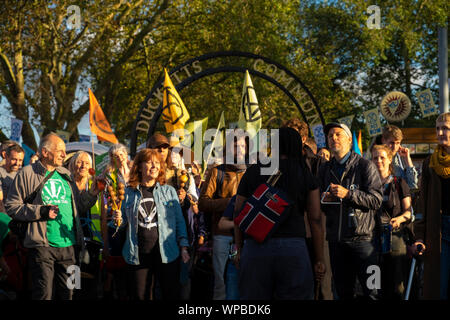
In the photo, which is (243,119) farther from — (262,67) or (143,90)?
(143,90)

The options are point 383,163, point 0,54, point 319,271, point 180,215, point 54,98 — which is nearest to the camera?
point 319,271

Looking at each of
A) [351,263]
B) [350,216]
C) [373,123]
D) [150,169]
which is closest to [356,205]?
[350,216]

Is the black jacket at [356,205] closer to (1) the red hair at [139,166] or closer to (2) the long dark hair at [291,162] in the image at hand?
(2) the long dark hair at [291,162]

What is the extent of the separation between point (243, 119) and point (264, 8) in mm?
11702

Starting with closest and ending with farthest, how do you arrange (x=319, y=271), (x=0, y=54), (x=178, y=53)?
(x=319, y=271)
(x=0, y=54)
(x=178, y=53)

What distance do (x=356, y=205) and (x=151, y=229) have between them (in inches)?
70.0

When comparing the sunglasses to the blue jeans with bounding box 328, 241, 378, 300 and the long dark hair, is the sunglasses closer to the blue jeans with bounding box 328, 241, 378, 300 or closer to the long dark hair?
the blue jeans with bounding box 328, 241, 378, 300

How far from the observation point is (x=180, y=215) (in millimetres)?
5352

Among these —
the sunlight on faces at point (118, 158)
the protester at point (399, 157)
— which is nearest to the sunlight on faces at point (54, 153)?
the sunlight on faces at point (118, 158)

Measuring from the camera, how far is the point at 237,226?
13.8 ft

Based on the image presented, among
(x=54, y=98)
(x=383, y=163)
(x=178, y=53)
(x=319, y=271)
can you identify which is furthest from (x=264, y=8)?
(x=319, y=271)

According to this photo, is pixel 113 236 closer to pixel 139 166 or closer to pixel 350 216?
pixel 139 166

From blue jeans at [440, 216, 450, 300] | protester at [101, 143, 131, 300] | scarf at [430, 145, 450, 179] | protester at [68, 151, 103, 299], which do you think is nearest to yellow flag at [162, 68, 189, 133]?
protester at [101, 143, 131, 300]

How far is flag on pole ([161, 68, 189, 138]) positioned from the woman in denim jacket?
5253mm
